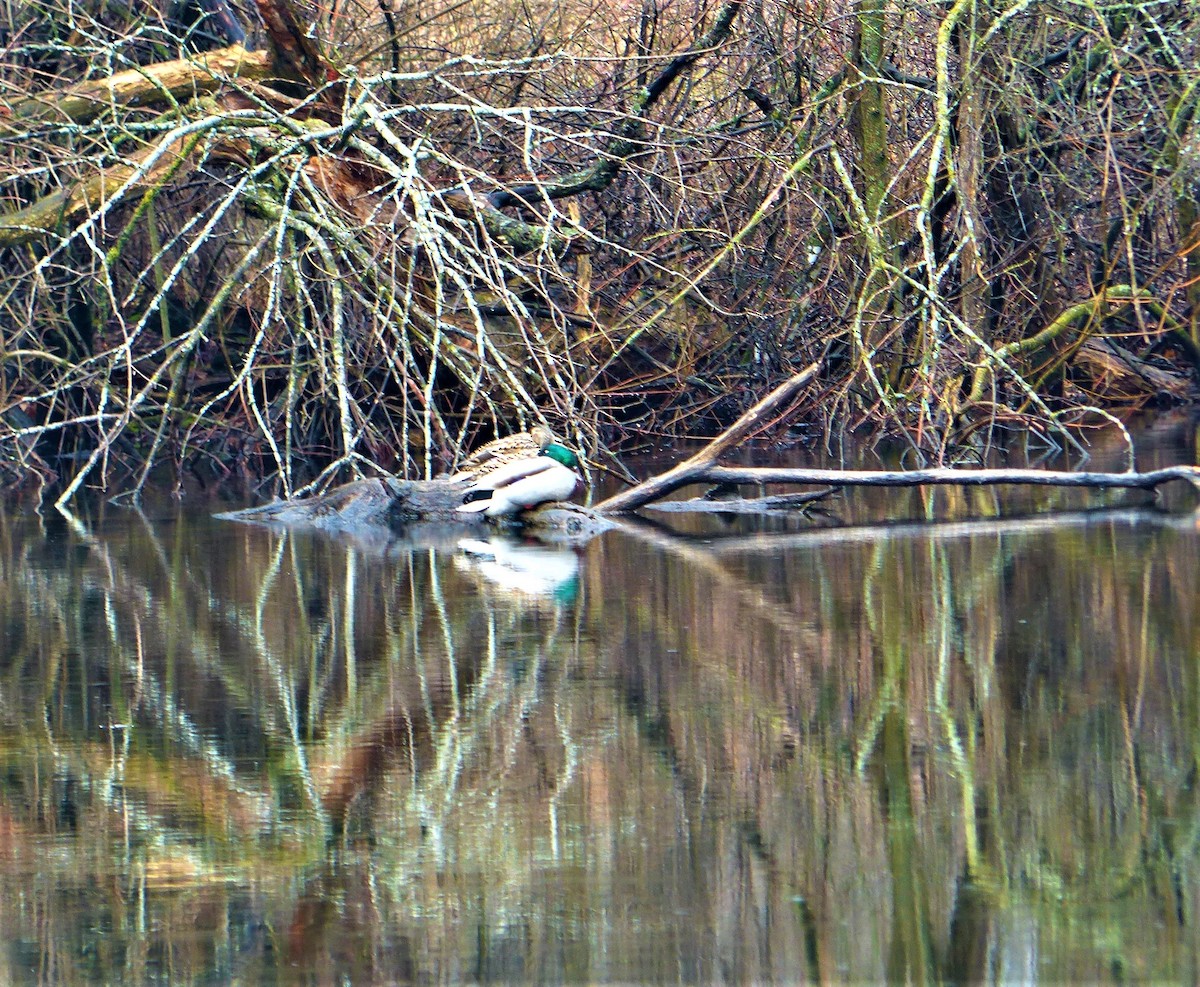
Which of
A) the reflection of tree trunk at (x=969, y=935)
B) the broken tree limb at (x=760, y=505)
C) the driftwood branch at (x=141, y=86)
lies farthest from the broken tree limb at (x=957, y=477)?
the reflection of tree trunk at (x=969, y=935)

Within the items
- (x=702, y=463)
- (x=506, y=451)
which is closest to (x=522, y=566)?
(x=702, y=463)

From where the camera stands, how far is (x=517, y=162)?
482 inches

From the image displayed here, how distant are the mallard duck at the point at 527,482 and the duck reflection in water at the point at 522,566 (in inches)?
7.9

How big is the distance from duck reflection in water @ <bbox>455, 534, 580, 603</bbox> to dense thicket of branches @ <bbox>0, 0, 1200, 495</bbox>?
238 centimetres

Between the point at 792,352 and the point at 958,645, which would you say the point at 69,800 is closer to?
the point at 958,645

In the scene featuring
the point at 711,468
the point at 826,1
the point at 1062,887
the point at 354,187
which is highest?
the point at 826,1

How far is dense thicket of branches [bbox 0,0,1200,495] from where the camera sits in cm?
1076

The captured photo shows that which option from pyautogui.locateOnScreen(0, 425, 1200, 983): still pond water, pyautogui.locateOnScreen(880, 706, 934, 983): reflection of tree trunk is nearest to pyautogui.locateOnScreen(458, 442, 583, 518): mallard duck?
pyautogui.locateOnScreen(0, 425, 1200, 983): still pond water

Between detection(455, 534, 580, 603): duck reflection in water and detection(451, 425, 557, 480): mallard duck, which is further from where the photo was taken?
detection(451, 425, 557, 480): mallard duck

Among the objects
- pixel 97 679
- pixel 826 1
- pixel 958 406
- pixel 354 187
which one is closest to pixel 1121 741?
pixel 97 679

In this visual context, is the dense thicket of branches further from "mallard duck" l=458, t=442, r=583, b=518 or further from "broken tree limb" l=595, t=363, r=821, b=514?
"mallard duck" l=458, t=442, r=583, b=518

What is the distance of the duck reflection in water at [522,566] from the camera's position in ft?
20.9

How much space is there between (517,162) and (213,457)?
294 cm

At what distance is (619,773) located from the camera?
3.75 m
